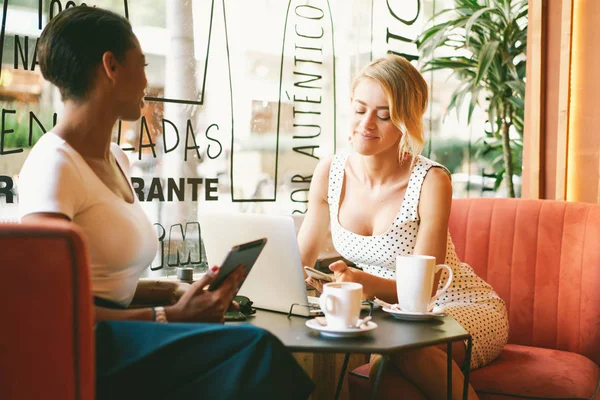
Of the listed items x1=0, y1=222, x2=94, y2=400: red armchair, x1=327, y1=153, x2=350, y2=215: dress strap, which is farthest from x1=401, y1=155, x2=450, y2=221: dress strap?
x1=0, y1=222, x2=94, y2=400: red armchair

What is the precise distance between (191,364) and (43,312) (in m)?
0.32

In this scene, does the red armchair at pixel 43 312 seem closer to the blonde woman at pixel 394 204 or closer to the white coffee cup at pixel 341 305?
the white coffee cup at pixel 341 305

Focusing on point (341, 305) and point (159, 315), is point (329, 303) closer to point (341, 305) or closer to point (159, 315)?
point (341, 305)

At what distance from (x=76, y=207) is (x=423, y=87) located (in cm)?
125

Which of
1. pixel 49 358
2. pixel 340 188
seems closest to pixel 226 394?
pixel 49 358

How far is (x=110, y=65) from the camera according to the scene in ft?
5.65

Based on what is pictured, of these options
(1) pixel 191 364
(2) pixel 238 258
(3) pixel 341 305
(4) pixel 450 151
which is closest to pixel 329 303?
(3) pixel 341 305

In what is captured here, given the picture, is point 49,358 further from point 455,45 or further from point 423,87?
point 455,45

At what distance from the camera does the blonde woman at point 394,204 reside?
2.20m

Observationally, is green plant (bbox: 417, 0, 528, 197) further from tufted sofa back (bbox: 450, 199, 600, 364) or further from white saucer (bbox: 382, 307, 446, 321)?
white saucer (bbox: 382, 307, 446, 321)

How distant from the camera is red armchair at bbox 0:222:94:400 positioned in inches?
44.9

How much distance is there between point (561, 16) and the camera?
3.21 metres

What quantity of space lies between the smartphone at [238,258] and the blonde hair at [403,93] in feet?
2.83

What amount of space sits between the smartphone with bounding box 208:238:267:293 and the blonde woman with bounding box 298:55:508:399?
22.6 inches
